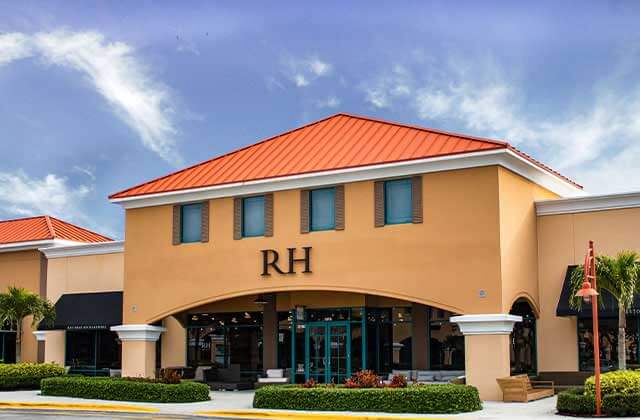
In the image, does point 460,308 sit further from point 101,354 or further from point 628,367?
point 101,354

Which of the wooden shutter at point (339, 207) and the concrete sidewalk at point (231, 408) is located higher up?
the wooden shutter at point (339, 207)

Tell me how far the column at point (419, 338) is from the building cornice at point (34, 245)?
17472 mm

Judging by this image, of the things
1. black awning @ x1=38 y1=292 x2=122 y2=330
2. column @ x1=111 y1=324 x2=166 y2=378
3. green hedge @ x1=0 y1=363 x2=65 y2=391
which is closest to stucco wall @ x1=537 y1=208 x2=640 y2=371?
column @ x1=111 y1=324 x2=166 y2=378

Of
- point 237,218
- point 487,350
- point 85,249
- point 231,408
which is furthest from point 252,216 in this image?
point 85,249

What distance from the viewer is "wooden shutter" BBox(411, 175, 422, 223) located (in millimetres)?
29391

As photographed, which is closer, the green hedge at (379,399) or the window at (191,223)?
the green hedge at (379,399)

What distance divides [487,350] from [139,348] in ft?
46.1

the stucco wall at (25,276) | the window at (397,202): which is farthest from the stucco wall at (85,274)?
the window at (397,202)

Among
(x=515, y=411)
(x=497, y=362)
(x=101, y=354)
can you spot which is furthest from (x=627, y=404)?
(x=101, y=354)

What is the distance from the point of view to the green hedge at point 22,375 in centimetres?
3519

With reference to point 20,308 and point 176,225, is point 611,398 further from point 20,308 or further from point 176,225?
point 20,308

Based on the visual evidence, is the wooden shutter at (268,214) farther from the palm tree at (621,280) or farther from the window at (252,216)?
the palm tree at (621,280)

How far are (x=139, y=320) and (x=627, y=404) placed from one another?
63.3 ft

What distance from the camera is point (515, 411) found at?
2439 centimetres
